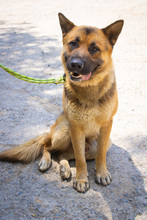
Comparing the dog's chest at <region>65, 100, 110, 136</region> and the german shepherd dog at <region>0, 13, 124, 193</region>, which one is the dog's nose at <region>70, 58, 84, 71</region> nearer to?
the german shepherd dog at <region>0, 13, 124, 193</region>

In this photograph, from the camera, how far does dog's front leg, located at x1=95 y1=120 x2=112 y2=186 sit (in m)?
2.67

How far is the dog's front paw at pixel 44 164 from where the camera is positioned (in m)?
2.87

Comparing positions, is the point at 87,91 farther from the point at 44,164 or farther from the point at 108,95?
the point at 44,164

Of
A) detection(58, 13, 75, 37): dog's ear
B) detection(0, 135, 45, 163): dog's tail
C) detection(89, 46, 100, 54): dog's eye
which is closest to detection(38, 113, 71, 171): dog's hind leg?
detection(0, 135, 45, 163): dog's tail

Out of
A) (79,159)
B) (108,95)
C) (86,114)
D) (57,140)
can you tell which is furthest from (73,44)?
(79,159)

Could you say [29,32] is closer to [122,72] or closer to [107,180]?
[122,72]

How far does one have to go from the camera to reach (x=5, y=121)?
383 centimetres

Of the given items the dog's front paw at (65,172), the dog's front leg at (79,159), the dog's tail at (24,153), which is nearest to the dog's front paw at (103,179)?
the dog's front leg at (79,159)

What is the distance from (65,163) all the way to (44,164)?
0.28 meters

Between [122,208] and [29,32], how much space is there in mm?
8193

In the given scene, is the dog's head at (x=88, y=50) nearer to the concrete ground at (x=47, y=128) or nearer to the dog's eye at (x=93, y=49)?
the dog's eye at (x=93, y=49)

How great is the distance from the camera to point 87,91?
8.36ft

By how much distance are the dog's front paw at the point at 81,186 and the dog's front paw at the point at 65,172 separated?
0.14m

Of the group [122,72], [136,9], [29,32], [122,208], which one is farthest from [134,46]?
[122,208]
